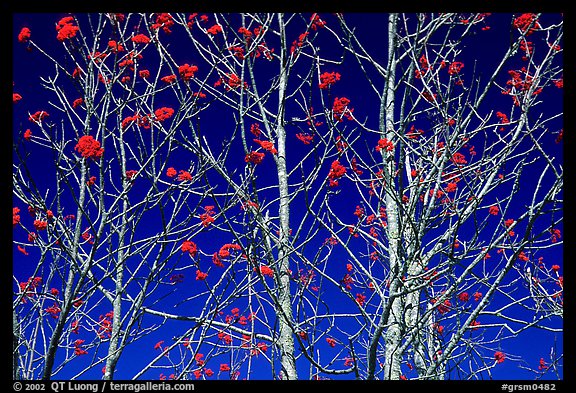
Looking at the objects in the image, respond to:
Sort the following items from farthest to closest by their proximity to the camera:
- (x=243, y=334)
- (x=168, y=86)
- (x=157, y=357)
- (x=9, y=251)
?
(x=243, y=334)
(x=168, y=86)
(x=157, y=357)
(x=9, y=251)

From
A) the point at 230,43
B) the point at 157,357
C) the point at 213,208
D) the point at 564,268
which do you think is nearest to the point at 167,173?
the point at 213,208

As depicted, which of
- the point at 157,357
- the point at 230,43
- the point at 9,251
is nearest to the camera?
the point at 9,251

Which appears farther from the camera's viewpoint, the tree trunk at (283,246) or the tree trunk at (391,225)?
the tree trunk at (283,246)

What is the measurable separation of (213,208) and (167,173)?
22.3 inches

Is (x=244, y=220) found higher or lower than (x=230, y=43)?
lower

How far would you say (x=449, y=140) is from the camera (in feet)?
12.3

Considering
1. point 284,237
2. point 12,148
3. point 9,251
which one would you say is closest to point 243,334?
point 284,237

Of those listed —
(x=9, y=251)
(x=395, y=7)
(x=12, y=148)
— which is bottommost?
(x=9, y=251)

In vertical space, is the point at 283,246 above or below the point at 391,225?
below

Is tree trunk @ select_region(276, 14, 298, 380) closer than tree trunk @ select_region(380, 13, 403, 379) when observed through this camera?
No

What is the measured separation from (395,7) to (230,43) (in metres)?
2.11

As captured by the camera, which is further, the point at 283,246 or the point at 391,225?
the point at 391,225

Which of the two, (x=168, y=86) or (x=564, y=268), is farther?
(x=168, y=86)

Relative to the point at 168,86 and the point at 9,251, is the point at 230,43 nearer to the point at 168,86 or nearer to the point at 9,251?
the point at 168,86
